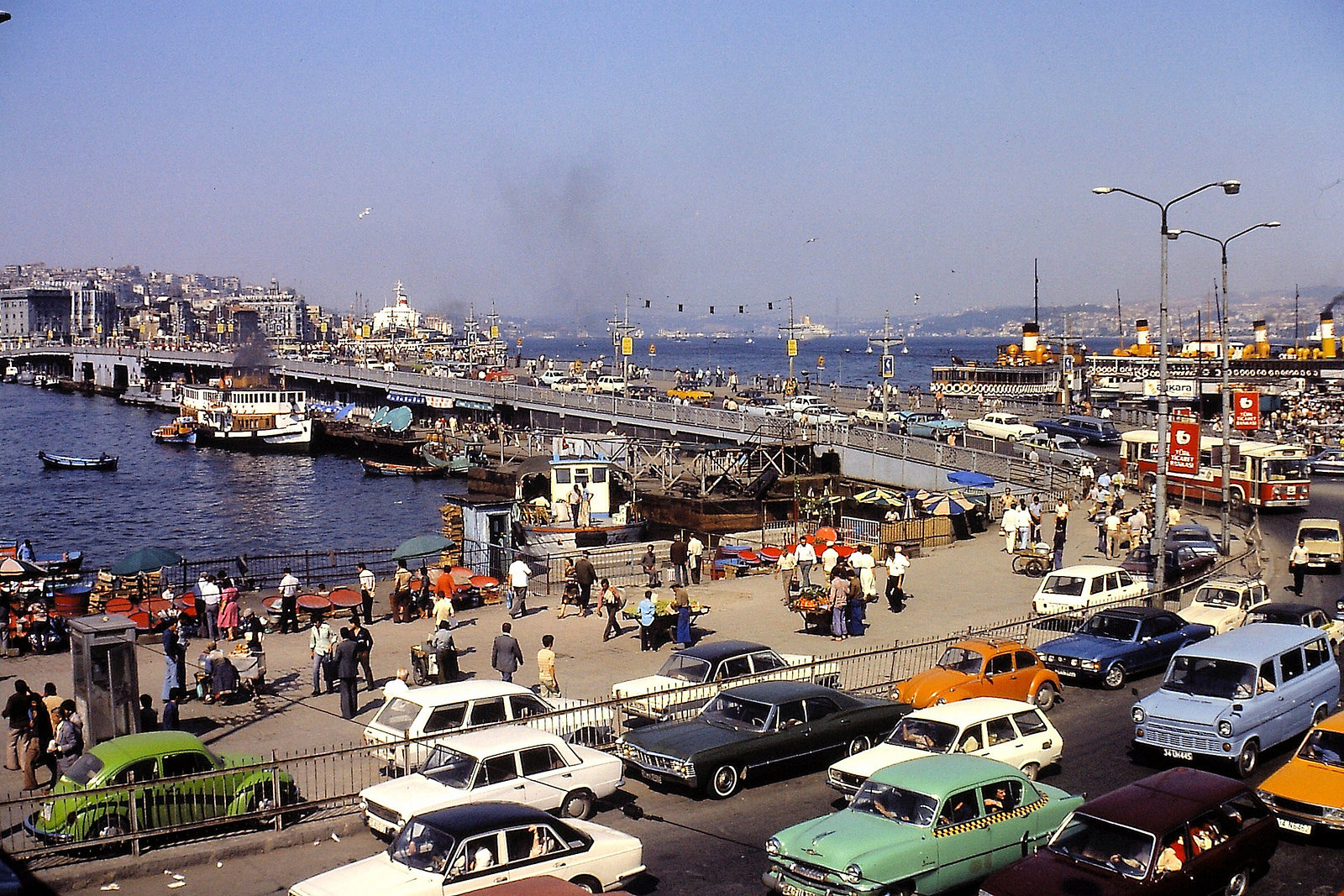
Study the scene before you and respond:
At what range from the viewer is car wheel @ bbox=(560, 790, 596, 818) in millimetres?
12070

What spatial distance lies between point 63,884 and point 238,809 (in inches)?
70.4

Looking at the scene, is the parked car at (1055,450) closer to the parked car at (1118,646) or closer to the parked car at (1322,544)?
the parked car at (1322,544)

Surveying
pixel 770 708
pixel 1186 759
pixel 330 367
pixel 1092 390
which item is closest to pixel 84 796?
pixel 770 708

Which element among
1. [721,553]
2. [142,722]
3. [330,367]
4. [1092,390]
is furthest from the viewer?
[330,367]

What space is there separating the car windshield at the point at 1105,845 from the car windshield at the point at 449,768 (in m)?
5.52

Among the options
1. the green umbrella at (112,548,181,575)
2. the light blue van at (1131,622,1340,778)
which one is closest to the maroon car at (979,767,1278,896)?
the light blue van at (1131,622,1340,778)

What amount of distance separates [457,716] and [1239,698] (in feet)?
30.5

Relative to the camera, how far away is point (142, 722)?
1524 centimetres

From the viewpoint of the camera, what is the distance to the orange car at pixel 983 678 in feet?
52.0

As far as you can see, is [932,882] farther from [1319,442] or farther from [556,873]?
[1319,442]

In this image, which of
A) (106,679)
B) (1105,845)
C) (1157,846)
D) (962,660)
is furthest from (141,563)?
(1157,846)

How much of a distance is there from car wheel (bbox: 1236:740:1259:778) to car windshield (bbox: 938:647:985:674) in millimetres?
3541

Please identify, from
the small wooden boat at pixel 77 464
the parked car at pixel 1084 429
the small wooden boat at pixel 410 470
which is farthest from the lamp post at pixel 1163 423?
the small wooden boat at pixel 77 464

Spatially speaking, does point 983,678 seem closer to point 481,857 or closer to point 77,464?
point 481,857
